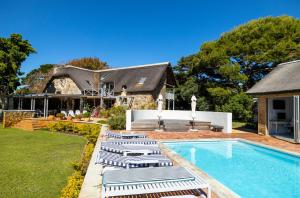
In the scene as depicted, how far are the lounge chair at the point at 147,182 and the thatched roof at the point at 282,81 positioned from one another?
1007 centimetres

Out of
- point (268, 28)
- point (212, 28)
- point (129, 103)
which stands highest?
point (212, 28)

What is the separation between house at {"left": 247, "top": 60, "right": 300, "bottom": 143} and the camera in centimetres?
1329

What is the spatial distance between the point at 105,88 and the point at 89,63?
2105cm

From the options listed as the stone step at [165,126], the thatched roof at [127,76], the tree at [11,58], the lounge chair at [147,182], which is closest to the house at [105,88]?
the thatched roof at [127,76]

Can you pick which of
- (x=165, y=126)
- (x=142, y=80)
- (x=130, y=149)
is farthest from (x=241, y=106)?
(x=130, y=149)

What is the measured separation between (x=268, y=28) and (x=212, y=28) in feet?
28.0

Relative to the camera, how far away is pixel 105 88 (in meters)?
30.2

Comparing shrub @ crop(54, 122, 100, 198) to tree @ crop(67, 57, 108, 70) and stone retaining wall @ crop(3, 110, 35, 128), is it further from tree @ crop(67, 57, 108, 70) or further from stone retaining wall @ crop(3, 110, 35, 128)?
tree @ crop(67, 57, 108, 70)

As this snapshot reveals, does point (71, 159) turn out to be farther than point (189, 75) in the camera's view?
No

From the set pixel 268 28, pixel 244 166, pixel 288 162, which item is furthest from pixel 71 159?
pixel 268 28

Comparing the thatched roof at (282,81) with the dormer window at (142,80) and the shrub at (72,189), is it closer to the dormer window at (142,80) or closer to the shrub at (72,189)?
the shrub at (72,189)

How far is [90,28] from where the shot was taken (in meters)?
29.3

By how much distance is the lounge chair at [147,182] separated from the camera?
157 inches

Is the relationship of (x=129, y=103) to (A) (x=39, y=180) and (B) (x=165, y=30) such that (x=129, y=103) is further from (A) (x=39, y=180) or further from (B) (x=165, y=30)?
(A) (x=39, y=180)
